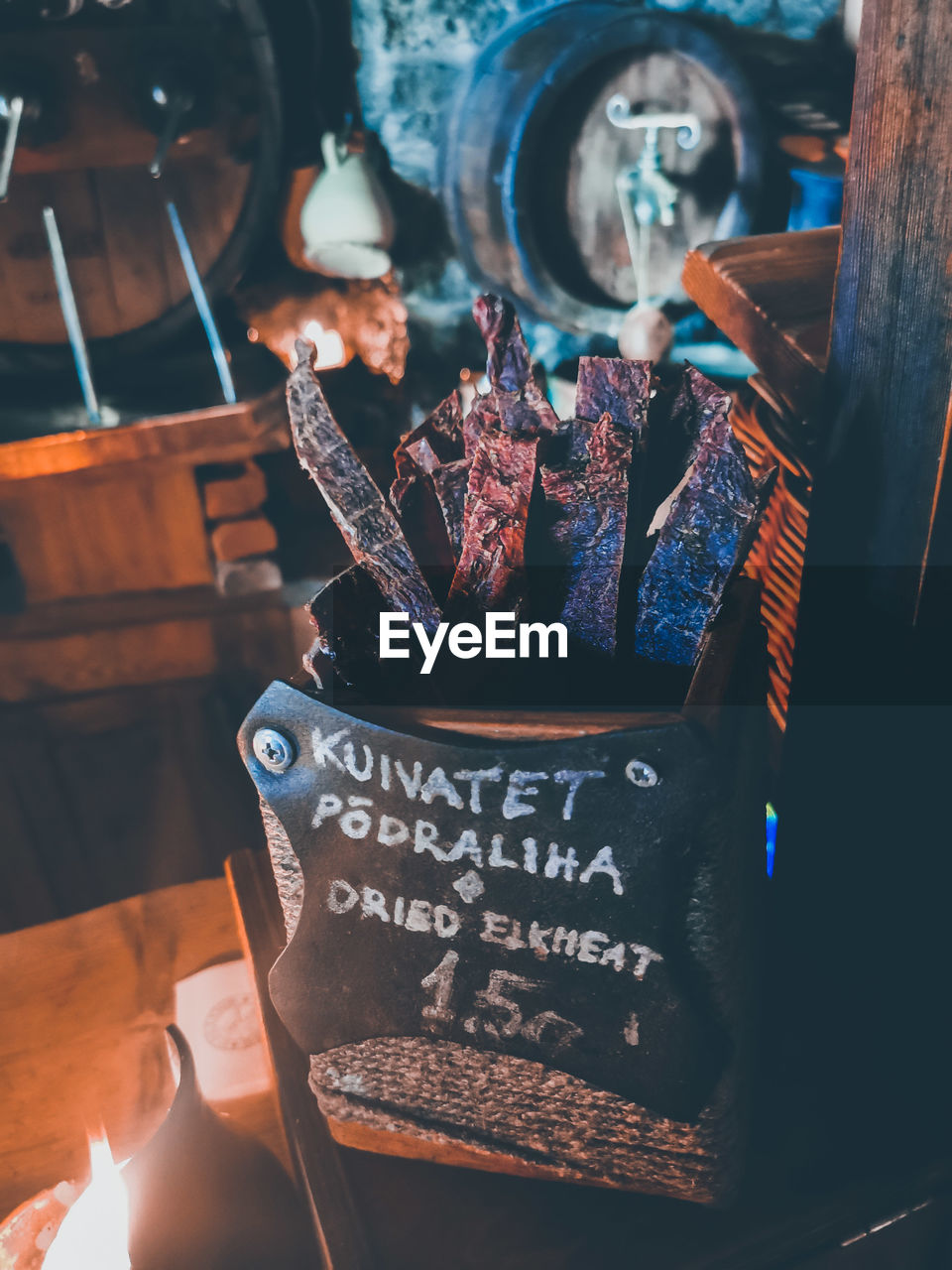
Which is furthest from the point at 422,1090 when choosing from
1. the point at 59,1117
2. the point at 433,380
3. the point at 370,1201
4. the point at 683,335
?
the point at 683,335

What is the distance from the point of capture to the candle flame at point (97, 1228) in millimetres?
748

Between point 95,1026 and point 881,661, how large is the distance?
3.62ft

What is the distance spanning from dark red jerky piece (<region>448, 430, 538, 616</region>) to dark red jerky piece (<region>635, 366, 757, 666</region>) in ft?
0.41

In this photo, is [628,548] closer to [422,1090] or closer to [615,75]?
[422,1090]

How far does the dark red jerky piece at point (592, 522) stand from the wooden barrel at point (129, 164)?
1748 mm

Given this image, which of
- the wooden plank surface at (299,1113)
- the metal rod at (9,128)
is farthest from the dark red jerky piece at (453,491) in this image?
the metal rod at (9,128)

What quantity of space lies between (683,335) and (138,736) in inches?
81.5

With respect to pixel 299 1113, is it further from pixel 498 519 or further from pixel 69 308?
pixel 69 308

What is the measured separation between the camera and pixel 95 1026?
1.20 m

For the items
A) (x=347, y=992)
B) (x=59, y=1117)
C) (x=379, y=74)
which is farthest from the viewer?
(x=379, y=74)

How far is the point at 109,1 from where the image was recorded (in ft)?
6.47

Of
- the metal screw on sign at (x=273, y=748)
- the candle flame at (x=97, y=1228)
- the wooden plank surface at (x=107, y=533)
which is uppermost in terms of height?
the metal screw on sign at (x=273, y=748)

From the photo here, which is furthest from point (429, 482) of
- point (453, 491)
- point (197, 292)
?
point (197, 292)

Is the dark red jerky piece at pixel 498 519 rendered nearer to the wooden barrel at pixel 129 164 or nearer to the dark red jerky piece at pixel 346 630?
the dark red jerky piece at pixel 346 630
